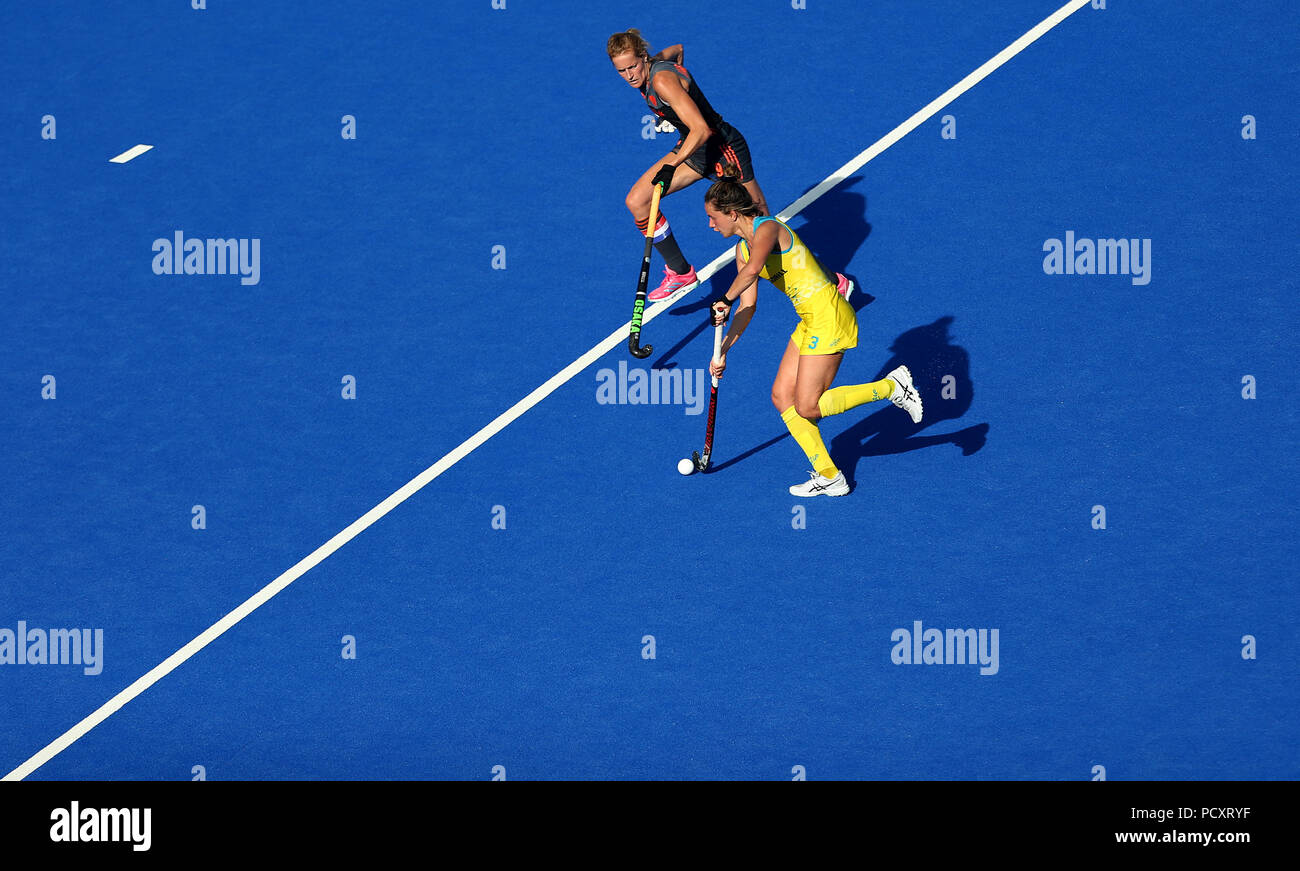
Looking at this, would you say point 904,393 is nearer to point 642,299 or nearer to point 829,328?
point 829,328

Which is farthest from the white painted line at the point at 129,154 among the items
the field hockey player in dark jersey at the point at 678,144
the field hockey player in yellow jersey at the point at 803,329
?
the field hockey player in yellow jersey at the point at 803,329

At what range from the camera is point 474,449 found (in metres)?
11.8

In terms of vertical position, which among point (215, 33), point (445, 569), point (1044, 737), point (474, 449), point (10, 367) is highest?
point (215, 33)

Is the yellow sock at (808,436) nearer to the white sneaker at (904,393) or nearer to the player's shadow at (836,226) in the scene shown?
the white sneaker at (904,393)

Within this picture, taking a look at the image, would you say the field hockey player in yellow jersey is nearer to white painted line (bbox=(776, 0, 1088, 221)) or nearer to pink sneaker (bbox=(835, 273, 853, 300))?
pink sneaker (bbox=(835, 273, 853, 300))

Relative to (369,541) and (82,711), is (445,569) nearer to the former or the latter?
(369,541)

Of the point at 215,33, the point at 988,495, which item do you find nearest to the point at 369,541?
the point at 988,495

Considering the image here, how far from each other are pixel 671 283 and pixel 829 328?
2.48 meters

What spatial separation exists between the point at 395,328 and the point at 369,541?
92.4 inches

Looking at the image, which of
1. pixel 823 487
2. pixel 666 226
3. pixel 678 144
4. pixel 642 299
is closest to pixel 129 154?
pixel 666 226

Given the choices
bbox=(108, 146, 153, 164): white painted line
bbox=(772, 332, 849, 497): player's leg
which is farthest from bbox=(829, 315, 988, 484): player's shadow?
bbox=(108, 146, 153, 164): white painted line

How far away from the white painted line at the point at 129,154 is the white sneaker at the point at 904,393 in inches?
310

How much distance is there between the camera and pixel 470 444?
11.8m

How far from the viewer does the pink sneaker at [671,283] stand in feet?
42.0
